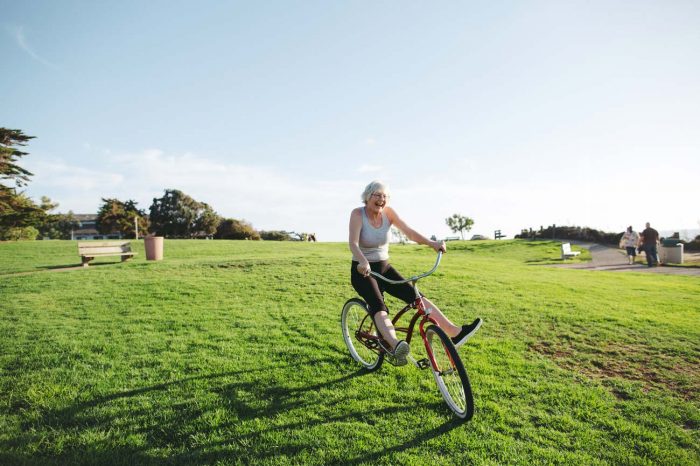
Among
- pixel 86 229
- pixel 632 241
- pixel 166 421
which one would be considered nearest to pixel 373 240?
pixel 166 421

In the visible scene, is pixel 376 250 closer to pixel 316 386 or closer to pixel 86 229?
pixel 316 386

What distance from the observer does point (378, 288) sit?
491 cm

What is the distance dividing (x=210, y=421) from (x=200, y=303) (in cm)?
625

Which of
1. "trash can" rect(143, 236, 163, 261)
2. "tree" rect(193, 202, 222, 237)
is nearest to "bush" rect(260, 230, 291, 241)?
"tree" rect(193, 202, 222, 237)

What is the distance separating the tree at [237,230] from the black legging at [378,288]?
173 feet

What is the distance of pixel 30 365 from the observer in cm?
586

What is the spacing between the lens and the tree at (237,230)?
57.0 metres

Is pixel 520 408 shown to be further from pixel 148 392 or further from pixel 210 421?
pixel 148 392

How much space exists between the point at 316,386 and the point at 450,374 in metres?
1.81

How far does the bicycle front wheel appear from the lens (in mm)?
3953

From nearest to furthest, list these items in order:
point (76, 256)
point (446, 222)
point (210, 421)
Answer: point (210, 421) → point (76, 256) → point (446, 222)

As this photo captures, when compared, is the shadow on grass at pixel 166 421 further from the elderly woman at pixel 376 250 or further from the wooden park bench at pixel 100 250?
the wooden park bench at pixel 100 250

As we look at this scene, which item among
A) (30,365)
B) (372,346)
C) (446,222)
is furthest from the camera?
(446,222)

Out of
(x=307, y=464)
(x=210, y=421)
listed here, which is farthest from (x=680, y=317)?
(x=210, y=421)
